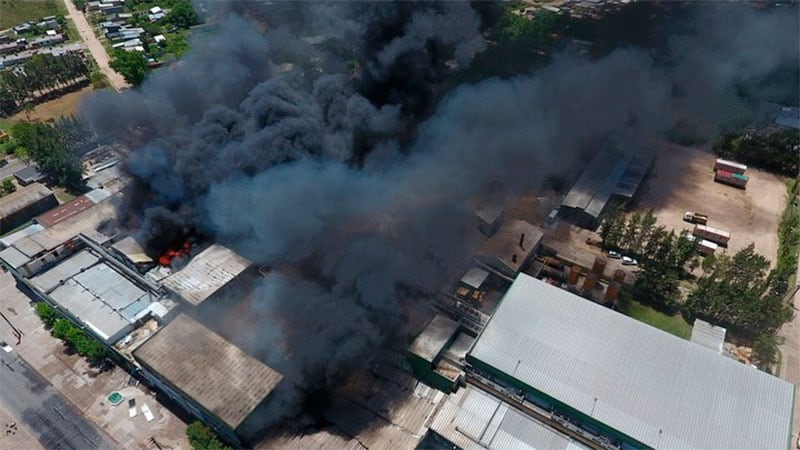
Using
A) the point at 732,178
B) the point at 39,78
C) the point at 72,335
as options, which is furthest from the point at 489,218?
the point at 39,78

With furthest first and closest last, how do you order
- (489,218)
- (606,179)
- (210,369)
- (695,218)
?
(606,179) < (695,218) < (489,218) < (210,369)

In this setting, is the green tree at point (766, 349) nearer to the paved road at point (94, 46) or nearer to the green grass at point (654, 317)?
the green grass at point (654, 317)

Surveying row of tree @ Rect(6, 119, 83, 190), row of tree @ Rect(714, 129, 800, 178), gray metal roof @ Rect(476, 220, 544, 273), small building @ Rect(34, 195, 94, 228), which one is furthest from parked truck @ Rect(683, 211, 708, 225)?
row of tree @ Rect(6, 119, 83, 190)

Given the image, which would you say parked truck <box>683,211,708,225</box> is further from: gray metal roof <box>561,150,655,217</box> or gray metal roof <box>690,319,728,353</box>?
gray metal roof <box>690,319,728,353</box>

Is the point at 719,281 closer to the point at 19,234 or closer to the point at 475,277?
the point at 475,277

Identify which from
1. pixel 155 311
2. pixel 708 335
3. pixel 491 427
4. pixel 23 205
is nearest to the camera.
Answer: pixel 491 427

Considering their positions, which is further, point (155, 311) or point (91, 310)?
point (91, 310)
